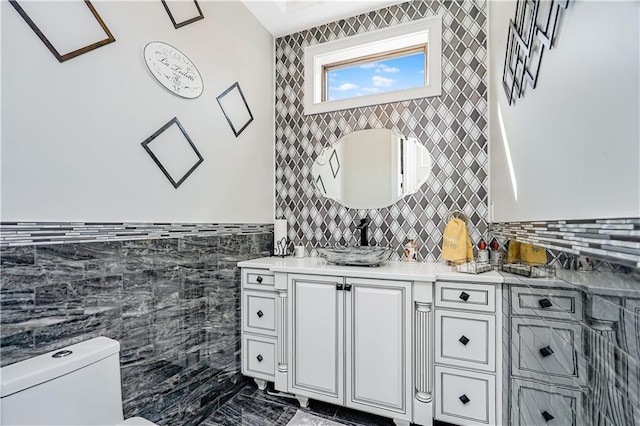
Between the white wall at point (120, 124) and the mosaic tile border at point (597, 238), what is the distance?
5.88 ft

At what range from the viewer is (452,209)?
2.22 meters

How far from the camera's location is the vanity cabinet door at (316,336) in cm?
192

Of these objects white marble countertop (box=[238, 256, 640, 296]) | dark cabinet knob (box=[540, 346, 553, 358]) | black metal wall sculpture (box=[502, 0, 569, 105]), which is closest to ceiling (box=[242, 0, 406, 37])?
black metal wall sculpture (box=[502, 0, 569, 105])

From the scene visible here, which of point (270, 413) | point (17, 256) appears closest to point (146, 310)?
point (17, 256)

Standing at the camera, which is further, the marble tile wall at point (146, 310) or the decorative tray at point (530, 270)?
the marble tile wall at point (146, 310)

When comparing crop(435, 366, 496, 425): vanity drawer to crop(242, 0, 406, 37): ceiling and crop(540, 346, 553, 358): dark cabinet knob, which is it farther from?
crop(242, 0, 406, 37): ceiling

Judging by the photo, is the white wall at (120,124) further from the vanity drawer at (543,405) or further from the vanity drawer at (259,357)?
the vanity drawer at (543,405)

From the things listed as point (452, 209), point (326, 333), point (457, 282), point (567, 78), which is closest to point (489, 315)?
point (457, 282)

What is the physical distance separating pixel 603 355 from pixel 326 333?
1.53 meters

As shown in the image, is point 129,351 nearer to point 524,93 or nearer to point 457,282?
point 457,282

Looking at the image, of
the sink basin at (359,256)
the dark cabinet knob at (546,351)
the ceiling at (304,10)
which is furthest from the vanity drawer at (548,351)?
the ceiling at (304,10)

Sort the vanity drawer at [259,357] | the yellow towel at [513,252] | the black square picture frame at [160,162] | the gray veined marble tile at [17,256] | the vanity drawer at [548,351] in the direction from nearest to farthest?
the vanity drawer at [548,351] < the gray veined marble tile at [17,256] < the yellow towel at [513,252] < the black square picture frame at [160,162] < the vanity drawer at [259,357]

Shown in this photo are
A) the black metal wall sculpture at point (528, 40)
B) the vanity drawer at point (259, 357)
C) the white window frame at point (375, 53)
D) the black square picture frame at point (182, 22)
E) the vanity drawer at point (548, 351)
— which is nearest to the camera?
the vanity drawer at point (548, 351)

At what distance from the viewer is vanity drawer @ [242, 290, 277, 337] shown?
218 cm
